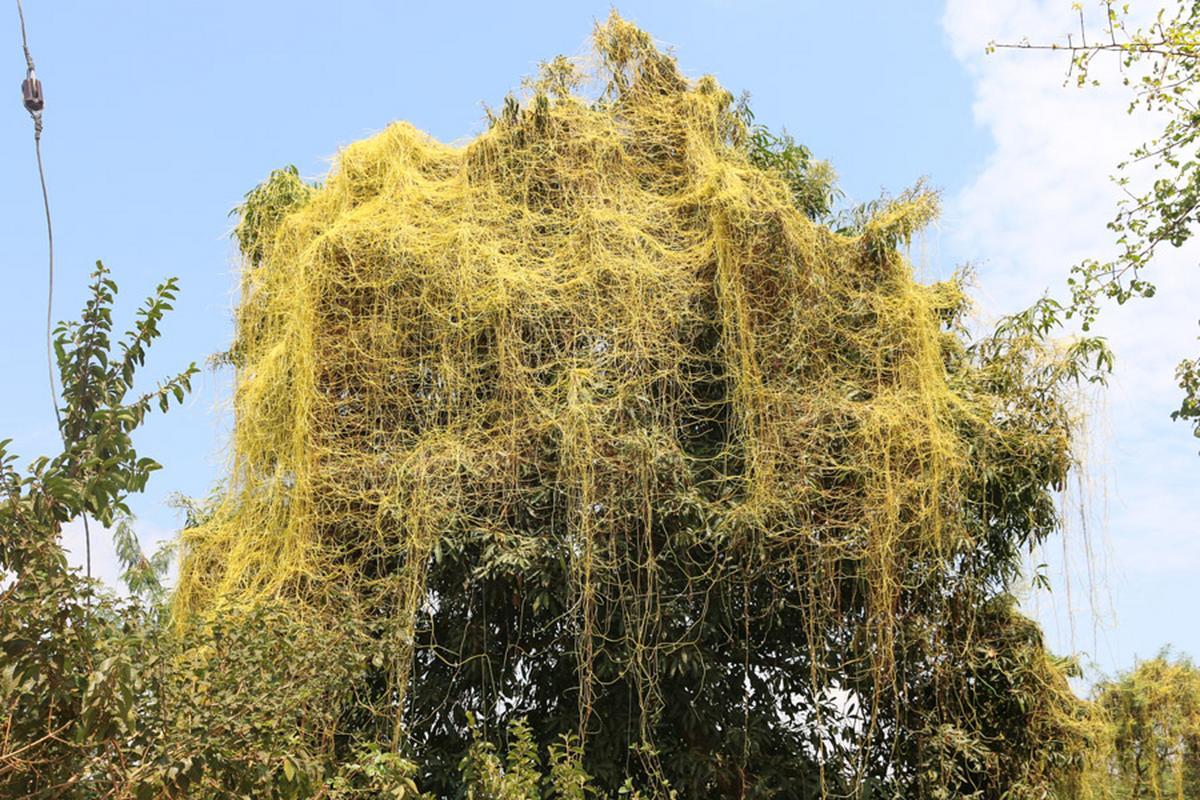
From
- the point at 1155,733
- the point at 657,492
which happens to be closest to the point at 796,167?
the point at 657,492

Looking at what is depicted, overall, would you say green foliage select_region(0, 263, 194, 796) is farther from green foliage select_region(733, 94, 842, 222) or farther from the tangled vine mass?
green foliage select_region(733, 94, 842, 222)

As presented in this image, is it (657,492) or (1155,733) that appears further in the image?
(1155,733)

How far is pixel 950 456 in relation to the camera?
291 inches

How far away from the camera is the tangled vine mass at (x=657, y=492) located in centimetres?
718

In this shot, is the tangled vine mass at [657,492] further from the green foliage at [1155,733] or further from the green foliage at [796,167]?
the green foliage at [1155,733]

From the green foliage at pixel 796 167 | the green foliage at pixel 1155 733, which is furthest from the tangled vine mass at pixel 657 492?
the green foliage at pixel 1155 733

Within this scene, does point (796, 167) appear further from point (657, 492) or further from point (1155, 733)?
point (1155, 733)

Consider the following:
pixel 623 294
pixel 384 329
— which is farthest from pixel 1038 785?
pixel 384 329

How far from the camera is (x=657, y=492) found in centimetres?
723

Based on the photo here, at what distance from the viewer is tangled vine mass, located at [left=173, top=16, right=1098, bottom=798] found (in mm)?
7180

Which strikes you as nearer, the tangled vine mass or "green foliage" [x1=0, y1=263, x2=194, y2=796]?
"green foliage" [x1=0, y1=263, x2=194, y2=796]

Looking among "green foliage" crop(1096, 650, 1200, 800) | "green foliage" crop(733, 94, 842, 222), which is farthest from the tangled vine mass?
"green foliage" crop(1096, 650, 1200, 800)

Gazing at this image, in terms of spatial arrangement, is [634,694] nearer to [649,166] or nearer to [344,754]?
[344,754]

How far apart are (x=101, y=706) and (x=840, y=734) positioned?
4.74m
